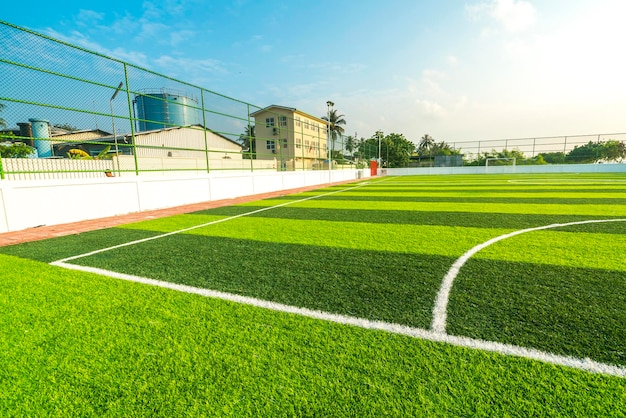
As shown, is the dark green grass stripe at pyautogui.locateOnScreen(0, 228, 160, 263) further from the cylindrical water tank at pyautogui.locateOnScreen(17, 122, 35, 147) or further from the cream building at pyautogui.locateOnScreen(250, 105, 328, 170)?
the cream building at pyautogui.locateOnScreen(250, 105, 328, 170)

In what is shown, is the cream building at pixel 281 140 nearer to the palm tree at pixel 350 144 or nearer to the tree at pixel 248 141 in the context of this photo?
the tree at pixel 248 141

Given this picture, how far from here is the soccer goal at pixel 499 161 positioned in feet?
116

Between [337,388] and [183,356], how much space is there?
3.26 feet

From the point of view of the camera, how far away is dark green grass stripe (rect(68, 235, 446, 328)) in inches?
95.8

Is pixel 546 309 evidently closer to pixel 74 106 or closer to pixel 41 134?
pixel 41 134

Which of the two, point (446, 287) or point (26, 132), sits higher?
point (26, 132)

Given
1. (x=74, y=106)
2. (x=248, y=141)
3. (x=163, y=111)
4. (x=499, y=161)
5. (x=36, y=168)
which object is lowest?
(x=499, y=161)

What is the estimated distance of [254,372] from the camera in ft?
5.39

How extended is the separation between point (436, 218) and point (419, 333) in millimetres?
4823

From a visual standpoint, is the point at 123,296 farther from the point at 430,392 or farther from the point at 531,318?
the point at 531,318

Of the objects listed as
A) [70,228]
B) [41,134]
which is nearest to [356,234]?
[70,228]

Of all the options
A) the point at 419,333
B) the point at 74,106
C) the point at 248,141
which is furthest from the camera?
the point at 248,141

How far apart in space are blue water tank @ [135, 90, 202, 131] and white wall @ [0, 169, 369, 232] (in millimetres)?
1864

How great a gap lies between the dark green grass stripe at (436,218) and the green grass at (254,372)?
134 inches
